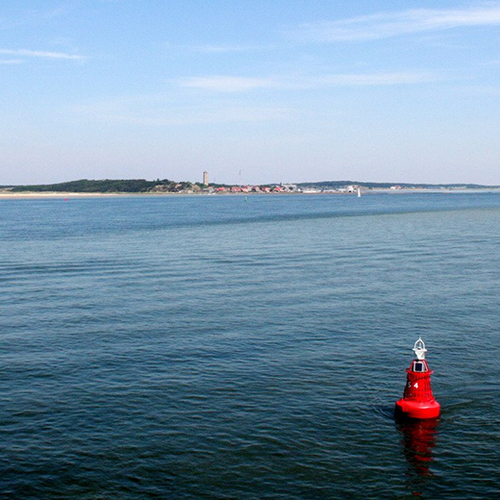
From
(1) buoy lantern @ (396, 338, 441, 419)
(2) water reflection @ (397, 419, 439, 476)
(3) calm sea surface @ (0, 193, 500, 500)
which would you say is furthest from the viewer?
(1) buoy lantern @ (396, 338, 441, 419)

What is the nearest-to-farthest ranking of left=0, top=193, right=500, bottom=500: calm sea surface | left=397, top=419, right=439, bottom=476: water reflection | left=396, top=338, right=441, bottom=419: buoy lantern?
left=0, top=193, right=500, bottom=500: calm sea surface → left=397, top=419, right=439, bottom=476: water reflection → left=396, top=338, right=441, bottom=419: buoy lantern

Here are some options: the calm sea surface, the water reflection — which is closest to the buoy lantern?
the water reflection

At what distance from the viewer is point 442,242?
100 meters

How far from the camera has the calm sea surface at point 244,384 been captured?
22266mm

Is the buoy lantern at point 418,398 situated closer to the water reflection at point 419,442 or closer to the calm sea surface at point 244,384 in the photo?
the water reflection at point 419,442

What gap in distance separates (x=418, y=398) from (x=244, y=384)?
855 cm

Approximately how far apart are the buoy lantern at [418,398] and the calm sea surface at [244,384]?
0.64 meters

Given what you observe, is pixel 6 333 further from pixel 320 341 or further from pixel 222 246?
pixel 222 246

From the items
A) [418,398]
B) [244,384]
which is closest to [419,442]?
[418,398]

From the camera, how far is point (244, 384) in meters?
31.0

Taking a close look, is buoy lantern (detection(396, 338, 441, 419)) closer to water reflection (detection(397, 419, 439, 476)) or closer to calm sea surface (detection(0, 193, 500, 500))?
water reflection (detection(397, 419, 439, 476))

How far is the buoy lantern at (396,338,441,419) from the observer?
87.3 ft

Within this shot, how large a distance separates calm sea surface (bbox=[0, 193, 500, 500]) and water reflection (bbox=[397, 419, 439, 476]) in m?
0.08

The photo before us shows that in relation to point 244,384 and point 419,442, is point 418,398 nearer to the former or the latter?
point 419,442
